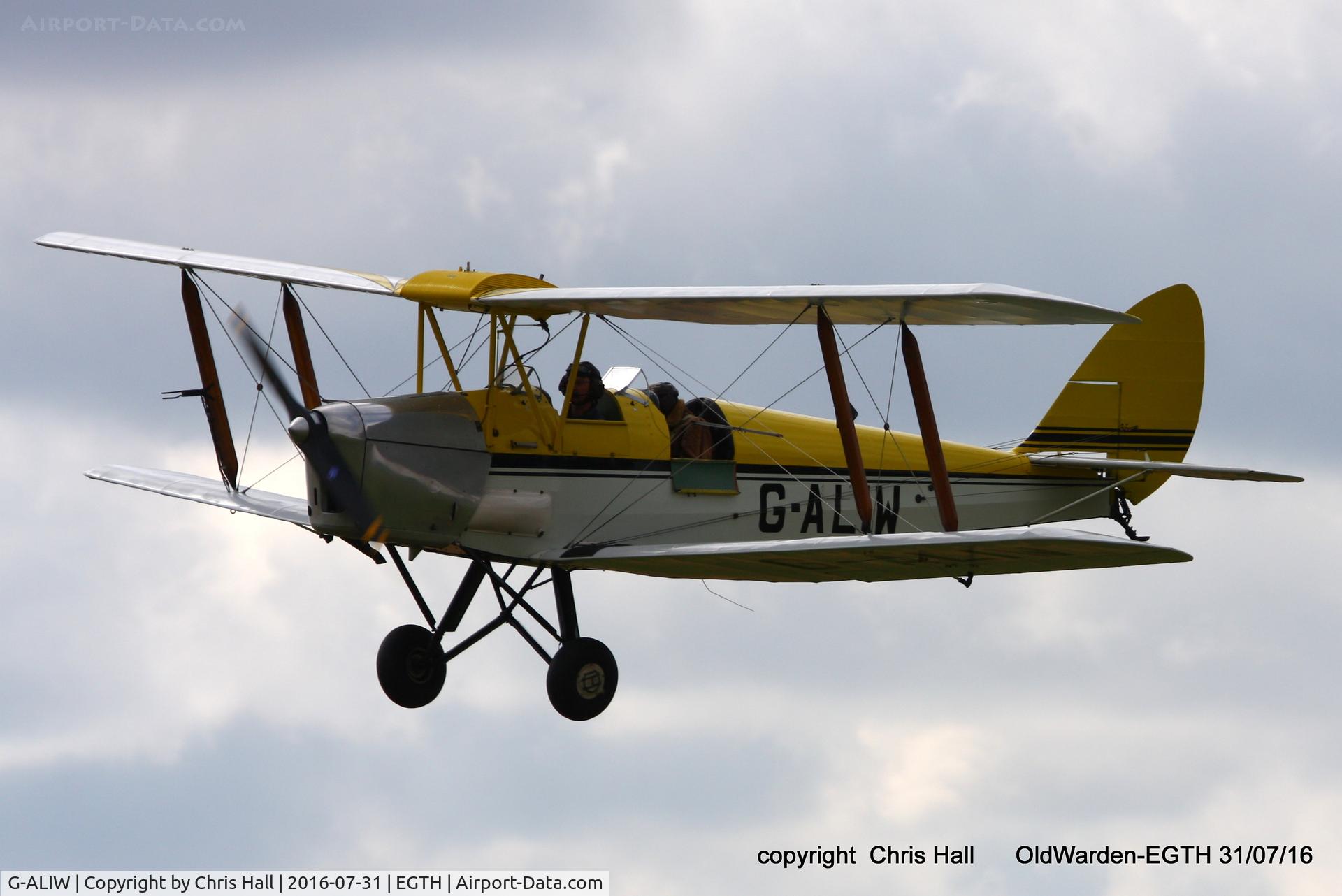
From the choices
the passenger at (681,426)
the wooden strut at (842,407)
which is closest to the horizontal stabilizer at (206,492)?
the passenger at (681,426)

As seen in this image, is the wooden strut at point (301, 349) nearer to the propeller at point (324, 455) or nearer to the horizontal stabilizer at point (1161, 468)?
the propeller at point (324, 455)

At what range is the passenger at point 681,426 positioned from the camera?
1652cm

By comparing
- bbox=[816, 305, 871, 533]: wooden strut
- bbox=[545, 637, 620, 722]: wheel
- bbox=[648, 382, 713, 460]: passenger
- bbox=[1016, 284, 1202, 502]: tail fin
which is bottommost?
bbox=[545, 637, 620, 722]: wheel

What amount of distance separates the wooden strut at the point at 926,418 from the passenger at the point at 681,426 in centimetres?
257

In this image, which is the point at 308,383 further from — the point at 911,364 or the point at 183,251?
the point at 911,364

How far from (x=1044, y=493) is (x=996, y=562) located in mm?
4749

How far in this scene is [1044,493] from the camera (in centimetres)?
1903

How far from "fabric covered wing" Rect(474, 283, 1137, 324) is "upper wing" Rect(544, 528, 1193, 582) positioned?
161 cm

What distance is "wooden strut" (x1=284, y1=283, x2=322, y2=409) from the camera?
17.0 m

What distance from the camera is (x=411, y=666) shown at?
16406 mm

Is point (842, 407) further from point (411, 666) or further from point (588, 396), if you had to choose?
point (411, 666)

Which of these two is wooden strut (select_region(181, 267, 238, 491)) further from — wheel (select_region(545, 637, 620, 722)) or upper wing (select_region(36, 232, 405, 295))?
wheel (select_region(545, 637, 620, 722))

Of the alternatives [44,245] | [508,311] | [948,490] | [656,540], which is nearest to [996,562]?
[948,490]

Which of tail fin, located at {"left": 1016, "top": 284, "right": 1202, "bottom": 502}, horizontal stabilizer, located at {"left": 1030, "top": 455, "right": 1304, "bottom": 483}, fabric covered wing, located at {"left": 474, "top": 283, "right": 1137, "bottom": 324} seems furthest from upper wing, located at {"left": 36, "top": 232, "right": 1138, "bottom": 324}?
tail fin, located at {"left": 1016, "top": 284, "right": 1202, "bottom": 502}
